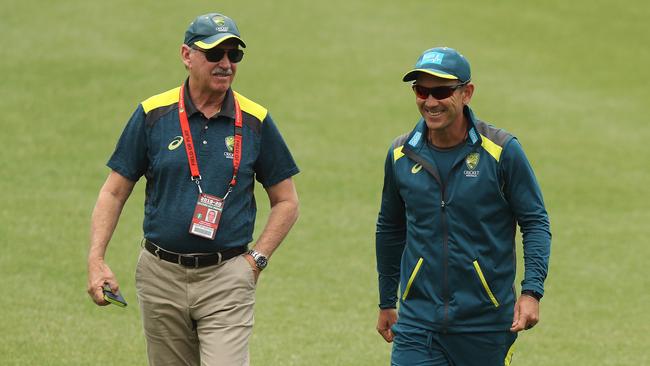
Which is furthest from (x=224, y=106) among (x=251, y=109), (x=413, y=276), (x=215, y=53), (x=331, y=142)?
(x=331, y=142)

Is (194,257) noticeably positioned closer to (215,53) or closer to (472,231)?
(215,53)

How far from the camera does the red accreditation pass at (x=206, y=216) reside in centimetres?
686

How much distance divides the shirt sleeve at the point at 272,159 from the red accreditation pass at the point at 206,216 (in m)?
0.42

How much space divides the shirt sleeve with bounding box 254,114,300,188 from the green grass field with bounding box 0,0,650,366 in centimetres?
359

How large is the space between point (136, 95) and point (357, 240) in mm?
7152

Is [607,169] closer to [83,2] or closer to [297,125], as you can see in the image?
[297,125]

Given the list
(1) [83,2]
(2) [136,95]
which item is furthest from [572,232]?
(1) [83,2]

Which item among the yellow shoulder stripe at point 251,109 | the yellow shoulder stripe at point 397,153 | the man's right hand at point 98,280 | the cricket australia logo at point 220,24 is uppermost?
the cricket australia logo at point 220,24

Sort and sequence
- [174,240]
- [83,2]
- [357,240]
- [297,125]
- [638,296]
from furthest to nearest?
1. [83,2]
2. [297,125]
3. [357,240]
4. [638,296]
5. [174,240]

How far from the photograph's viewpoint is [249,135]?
23.1 ft

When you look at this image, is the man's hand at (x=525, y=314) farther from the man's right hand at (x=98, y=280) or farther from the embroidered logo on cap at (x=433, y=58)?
the man's right hand at (x=98, y=280)

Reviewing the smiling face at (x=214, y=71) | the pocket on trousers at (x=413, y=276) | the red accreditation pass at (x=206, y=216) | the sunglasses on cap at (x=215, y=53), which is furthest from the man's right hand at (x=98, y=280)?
the pocket on trousers at (x=413, y=276)

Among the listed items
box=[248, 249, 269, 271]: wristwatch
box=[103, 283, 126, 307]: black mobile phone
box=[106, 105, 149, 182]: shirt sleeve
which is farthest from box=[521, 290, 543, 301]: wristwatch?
box=[106, 105, 149, 182]: shirt sleeve

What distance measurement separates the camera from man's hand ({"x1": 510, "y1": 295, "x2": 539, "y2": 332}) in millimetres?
6355
